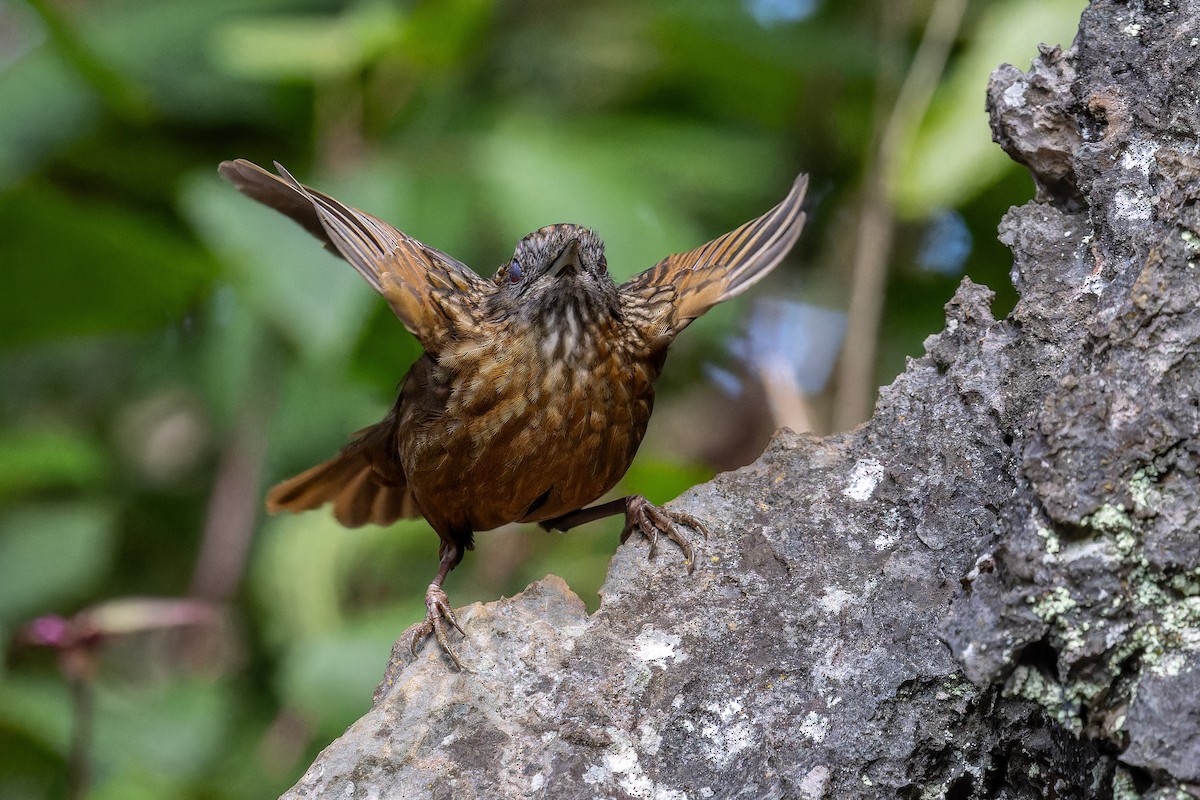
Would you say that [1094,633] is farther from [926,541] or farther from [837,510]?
[837,510]

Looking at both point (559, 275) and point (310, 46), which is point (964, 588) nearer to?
point (559, 275)

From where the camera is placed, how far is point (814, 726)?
207 cm

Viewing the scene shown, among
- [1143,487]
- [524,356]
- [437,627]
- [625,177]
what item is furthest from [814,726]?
[625,177]

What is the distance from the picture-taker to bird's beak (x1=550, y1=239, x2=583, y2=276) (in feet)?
10.3

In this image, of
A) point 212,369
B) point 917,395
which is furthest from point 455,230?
point 917,395

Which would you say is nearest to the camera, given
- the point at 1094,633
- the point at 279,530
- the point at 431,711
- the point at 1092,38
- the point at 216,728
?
the point at 1094,633

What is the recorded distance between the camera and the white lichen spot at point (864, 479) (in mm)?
2357

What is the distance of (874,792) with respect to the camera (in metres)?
2.00

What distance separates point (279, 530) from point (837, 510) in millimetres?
3029

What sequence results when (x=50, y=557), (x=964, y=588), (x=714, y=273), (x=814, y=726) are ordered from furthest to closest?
(x=50, y=557) < (x=714, y=273) < (x=814, y=726) < (x=964, y=588)

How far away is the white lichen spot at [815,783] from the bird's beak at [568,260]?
151cm

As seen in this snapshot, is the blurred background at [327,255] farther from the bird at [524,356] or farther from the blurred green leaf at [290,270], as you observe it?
the bird at [524,356]

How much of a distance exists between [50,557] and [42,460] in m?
0.49

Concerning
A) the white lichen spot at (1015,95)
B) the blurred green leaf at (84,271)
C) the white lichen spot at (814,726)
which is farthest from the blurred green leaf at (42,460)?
the white lichen spot at (1015,95)
